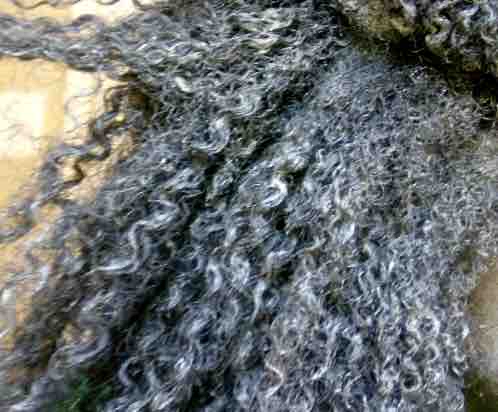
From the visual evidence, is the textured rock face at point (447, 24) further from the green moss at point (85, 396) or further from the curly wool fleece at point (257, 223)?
the green moss at point (85, 396)

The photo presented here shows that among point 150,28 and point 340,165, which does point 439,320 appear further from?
point 150,28

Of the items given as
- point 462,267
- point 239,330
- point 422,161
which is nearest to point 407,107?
point 422,161

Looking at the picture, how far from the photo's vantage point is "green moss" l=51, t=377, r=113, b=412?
643 mm

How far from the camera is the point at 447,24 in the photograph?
0.67m

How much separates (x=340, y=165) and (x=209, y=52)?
0.18m

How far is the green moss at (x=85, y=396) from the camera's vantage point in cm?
64

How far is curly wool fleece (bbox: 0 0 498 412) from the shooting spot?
2.09 ft

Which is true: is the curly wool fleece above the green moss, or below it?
above

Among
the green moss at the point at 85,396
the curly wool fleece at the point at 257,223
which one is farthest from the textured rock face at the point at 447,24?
the green moss at the point at 85,396

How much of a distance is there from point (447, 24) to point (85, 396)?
489mm

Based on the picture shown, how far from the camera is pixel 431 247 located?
70cm

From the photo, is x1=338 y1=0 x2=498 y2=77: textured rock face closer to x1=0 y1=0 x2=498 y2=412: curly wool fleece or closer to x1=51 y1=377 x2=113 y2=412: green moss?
x1=0 y1=0 x2=498 y2=412: curly wool fleece

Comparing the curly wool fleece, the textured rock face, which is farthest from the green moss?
the textured rock face

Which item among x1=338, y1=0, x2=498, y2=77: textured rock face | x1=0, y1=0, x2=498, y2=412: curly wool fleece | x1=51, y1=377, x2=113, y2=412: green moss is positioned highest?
x1=338, y1=0, x2=498, y2=77: textured rock face
